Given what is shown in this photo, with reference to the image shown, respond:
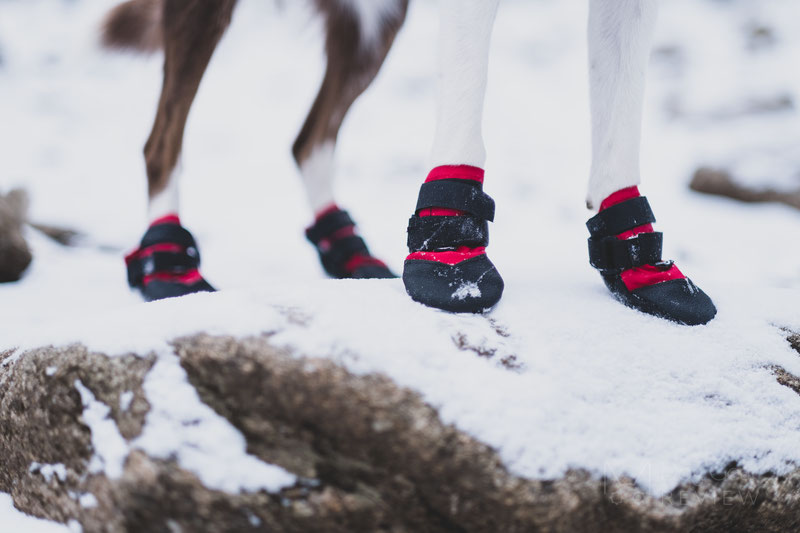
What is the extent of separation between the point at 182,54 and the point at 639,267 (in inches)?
44.2

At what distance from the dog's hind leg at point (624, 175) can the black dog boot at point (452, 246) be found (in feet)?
0.83

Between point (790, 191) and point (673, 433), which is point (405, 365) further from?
point (790, 191)

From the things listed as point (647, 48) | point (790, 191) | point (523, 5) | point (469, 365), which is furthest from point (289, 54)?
point (469, 365)

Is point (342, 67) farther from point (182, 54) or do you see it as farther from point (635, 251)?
point (635, 251)

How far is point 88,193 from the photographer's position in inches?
147

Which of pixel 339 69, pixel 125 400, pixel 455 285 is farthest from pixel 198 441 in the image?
pixel 339 69

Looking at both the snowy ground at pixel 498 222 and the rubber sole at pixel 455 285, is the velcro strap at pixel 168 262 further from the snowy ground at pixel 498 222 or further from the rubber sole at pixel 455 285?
the rubber sole at pixel 455 285

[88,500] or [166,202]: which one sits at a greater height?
[166,202]

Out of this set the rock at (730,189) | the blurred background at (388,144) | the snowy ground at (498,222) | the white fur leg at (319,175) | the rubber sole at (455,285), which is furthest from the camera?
the rock at (730,189)

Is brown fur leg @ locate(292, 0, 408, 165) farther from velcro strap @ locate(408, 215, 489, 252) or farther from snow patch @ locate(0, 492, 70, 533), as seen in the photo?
snow patch @ locate(0, 492, 70, 533)

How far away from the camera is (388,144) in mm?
4844

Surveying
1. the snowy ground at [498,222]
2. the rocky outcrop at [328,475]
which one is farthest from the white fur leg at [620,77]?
the rocky outcrop at [328,475]

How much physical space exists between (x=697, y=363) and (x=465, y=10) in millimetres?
687

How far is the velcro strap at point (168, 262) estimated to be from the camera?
1.40 meters
